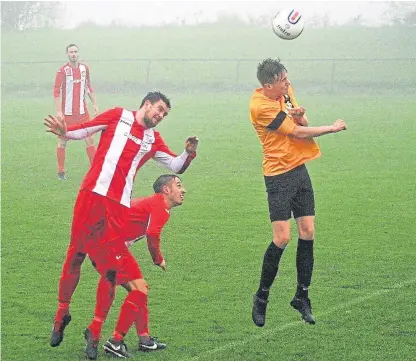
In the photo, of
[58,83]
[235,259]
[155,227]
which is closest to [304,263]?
[155,227]

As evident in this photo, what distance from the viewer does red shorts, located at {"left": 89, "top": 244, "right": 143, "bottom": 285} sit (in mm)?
8586

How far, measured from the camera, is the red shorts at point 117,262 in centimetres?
859

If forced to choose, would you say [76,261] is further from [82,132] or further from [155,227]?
[82,132]

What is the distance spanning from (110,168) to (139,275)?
0.93 m

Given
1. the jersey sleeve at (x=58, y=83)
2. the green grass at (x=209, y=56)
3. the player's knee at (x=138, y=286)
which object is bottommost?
the player's knee at (x=138, y=286)

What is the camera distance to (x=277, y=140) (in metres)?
9.08

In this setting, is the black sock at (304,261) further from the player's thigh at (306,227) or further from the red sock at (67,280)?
the red sock at (67,280)

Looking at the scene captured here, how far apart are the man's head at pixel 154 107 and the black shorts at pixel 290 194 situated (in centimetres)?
122

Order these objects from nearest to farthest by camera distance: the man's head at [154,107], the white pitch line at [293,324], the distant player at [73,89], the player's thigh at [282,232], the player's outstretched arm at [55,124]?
the player's outstretched arm at [55,124] < the man's head at [154,107] < the white pitch line at [293,324] < the player's thigh at [282,232] < the distant player at [73,89]

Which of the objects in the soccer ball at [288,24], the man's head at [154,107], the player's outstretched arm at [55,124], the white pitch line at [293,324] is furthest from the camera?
the soccer ball at [288,24]

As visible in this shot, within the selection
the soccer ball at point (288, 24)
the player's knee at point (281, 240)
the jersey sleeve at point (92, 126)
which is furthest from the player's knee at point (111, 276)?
the soccer ball at point (288, 24)

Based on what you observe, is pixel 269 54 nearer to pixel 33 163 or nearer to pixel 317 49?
pixel 317 49

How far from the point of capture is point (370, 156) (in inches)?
835

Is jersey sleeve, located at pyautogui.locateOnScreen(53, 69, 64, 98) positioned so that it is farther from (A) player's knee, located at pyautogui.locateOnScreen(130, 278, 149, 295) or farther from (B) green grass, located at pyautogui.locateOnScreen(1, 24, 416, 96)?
(B) green grass, located at pyautogui.locateOnScreen(1, 24, 416, 96)
